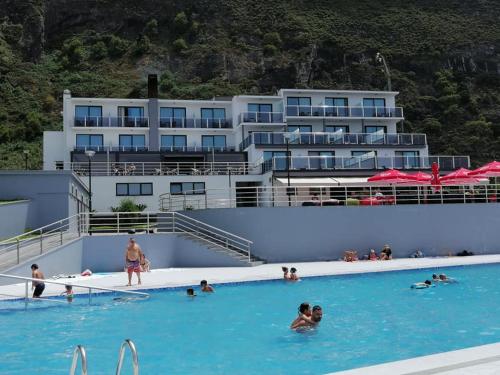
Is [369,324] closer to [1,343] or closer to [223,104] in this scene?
[1,343]

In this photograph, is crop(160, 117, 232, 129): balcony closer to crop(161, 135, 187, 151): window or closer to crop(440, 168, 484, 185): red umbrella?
crop(161, 135, 187, 151): window

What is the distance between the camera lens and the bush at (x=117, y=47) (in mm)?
104750

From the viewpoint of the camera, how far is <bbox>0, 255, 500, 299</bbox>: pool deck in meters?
18.8

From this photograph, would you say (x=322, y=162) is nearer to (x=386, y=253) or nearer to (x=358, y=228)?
(x=358, y=228)

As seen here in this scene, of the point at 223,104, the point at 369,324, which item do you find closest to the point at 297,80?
the point at 223,104

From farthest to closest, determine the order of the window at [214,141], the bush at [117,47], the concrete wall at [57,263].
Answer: the bush at [117,47], the window at [214,141], the concrete wall at [57,263]

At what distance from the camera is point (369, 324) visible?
14000 mm

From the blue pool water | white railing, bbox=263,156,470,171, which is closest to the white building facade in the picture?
white railing, bbox=263,156,470,171

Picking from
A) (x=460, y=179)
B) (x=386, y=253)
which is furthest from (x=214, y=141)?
(x=386, y=253)

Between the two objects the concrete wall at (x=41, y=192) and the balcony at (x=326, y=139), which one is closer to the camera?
the concrete wall at (x=41, y=192)

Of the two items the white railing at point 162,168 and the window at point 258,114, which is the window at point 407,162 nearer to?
the white railing at point 162,168

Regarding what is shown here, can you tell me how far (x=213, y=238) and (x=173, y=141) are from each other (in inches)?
960

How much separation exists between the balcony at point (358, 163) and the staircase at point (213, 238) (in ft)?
33.2

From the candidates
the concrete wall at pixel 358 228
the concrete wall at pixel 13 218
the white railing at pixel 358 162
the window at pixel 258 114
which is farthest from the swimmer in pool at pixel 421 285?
the window at pixel 258 114
